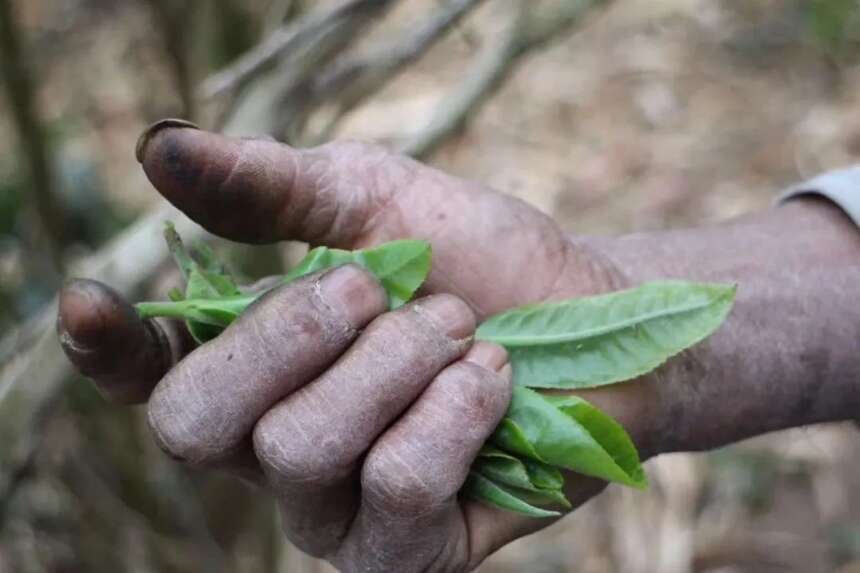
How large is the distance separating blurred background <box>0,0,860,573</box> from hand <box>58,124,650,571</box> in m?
0.20

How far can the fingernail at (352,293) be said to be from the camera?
77 cm

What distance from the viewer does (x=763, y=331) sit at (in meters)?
1.06

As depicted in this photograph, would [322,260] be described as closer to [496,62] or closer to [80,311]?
[80,311]

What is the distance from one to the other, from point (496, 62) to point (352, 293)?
0.54 meters

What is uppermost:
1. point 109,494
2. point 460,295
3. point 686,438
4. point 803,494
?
point 460,295

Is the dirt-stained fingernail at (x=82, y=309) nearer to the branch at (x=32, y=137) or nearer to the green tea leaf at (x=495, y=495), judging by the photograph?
the green tea leaf at (x=495, y=495)

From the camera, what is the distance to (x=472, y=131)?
10.5 ft

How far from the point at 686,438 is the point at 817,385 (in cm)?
15

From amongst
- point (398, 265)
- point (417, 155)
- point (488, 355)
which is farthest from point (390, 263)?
point (417, 155)

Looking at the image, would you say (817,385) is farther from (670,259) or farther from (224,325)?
(224,325)

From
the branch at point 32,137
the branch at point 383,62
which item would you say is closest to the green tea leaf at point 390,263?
the branch at point 383,62

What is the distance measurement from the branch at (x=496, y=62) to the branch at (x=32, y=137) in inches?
17.7

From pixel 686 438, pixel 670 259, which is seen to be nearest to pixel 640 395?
pixel 686 438

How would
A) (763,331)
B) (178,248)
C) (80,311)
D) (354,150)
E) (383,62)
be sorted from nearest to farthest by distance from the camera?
(80,311)
(178,248)
(354,150)
(763,331)
(383,62)
